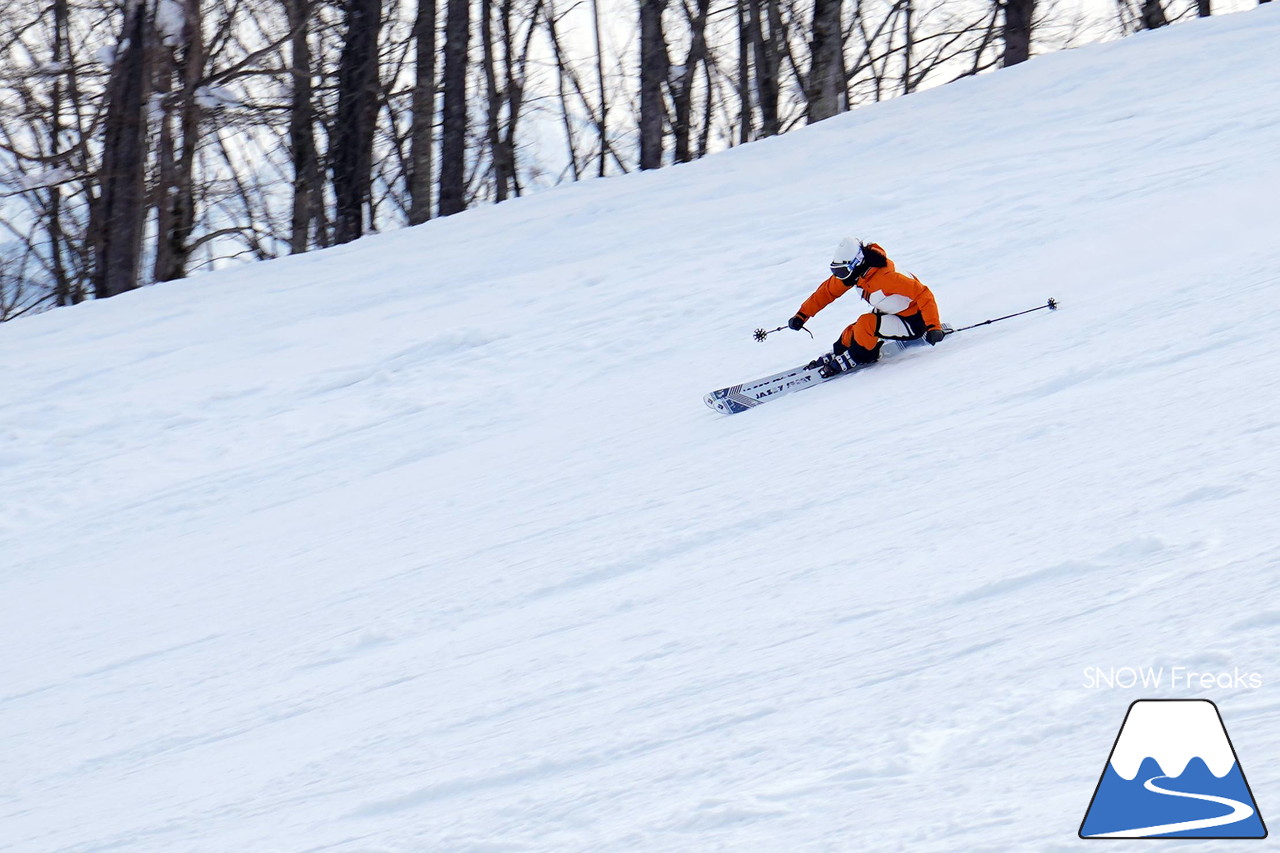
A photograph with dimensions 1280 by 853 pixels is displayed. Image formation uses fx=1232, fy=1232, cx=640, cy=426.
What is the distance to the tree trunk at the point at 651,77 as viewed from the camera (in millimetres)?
16906

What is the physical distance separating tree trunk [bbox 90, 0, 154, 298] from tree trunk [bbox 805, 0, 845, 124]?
26.5 feet

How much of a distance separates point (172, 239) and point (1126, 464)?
14.3 m

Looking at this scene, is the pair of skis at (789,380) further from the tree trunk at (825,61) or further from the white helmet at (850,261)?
the tree trunk at (825,61)

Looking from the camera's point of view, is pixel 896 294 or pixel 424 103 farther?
pixel 424 103

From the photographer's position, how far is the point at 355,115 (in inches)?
613

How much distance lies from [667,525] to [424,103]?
11160 millimetres

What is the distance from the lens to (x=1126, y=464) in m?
4.70

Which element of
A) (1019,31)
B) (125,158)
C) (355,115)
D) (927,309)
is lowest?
(927,309)

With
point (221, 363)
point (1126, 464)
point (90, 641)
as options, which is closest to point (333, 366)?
point (221, 363)

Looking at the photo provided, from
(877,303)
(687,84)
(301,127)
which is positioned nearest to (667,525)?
(877,303)

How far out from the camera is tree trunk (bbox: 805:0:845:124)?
51.5 feet

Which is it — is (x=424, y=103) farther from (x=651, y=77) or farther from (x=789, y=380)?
(x=789, y=380)

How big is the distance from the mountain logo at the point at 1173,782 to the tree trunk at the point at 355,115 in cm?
1424

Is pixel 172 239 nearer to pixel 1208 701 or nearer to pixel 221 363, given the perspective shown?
pixel 221 363
